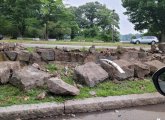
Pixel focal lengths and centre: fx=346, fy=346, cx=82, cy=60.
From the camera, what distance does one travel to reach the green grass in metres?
5.86

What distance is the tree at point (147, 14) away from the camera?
160ft

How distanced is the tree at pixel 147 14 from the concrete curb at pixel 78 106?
141 ft

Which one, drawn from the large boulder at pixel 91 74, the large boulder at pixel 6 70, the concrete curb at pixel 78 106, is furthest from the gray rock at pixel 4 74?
the large boulder at pixel 91 74

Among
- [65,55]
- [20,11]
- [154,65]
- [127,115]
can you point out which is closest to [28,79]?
[127,115]

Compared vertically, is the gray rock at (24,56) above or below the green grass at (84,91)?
above

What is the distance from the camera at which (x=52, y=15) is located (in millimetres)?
49500

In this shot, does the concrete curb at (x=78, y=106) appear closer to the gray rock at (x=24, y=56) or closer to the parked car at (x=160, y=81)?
the gray rock at (x=24, y=56)

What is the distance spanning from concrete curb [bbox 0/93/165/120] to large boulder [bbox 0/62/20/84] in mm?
1094

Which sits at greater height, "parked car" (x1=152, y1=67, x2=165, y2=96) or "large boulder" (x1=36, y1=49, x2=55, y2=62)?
"parked car" (x1=152, y1=67, x2=165, y2=96)

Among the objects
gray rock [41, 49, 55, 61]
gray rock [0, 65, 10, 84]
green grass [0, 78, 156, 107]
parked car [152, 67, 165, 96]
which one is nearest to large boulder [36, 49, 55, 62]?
gray rock [41, 49, 55, 61]

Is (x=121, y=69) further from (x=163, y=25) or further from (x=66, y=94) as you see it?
(x=163, y=25)

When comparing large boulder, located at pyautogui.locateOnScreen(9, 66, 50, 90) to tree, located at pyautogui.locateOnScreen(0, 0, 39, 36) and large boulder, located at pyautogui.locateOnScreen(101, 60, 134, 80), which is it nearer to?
large boulder, located at pyautogui.locateOnScreen(101, 60, 134, 80)

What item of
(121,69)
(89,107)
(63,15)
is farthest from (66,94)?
(63,15)

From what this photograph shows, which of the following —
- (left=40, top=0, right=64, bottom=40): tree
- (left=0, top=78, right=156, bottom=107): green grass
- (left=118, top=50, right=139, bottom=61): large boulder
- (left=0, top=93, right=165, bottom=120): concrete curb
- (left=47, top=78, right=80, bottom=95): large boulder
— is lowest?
(left=0, top=93, right=165, bottom=120): concrete curb
